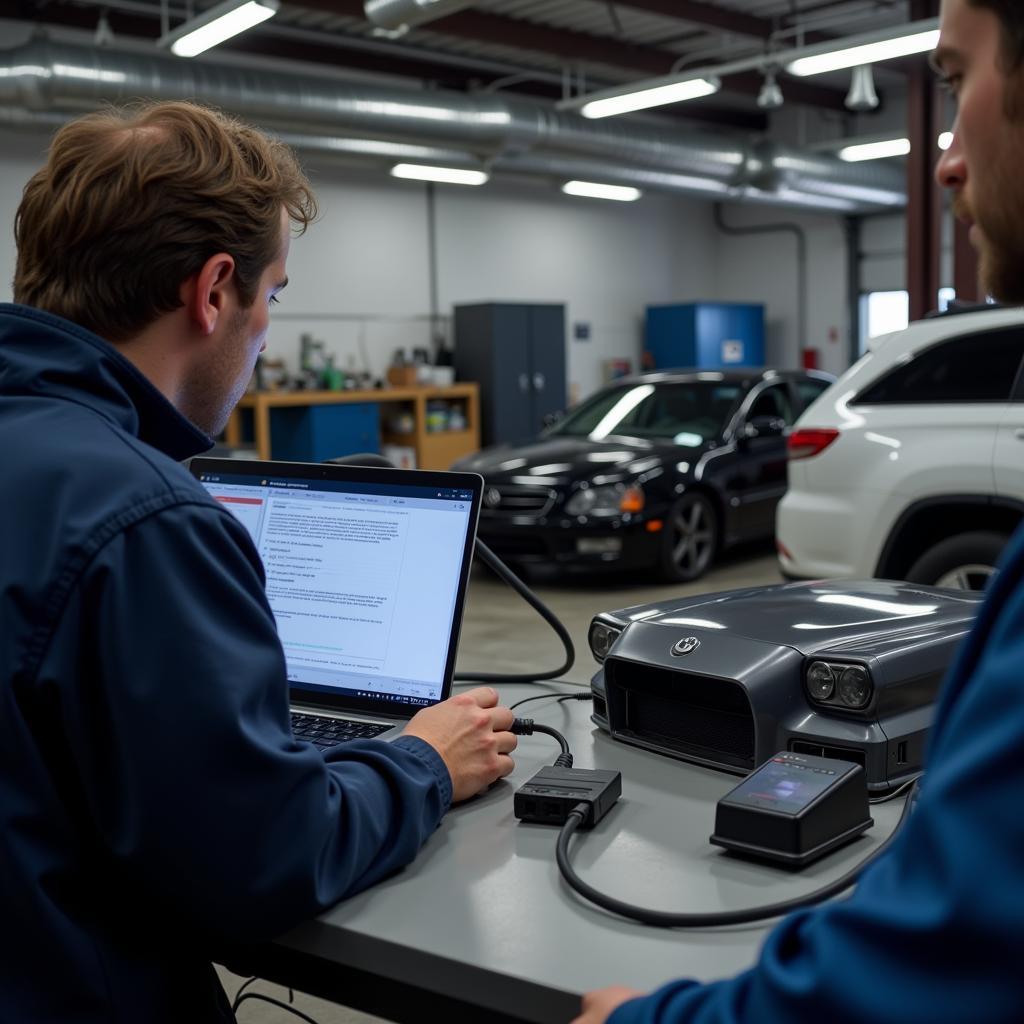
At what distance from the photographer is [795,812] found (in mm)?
1208

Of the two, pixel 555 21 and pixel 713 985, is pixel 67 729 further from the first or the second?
pixel 555 21

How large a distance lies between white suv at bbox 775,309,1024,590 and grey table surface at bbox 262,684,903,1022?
127 inches

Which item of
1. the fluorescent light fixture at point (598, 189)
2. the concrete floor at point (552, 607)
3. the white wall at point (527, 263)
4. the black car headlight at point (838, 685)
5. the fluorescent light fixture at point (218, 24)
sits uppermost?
the fluorescent light fixture at point (218, 24)

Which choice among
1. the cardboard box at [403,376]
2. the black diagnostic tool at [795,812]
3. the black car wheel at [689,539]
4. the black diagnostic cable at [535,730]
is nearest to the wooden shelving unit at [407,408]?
the cardboard box at [403,376]

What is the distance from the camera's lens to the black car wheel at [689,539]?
6984 millimetres

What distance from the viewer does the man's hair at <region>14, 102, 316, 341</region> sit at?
3.94ft

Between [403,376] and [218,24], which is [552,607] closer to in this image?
[218,24]

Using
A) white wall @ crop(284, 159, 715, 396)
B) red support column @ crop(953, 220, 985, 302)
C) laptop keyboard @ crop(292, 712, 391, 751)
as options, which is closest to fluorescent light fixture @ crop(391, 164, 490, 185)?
white wall @ crop(284, 159, 715, 396)

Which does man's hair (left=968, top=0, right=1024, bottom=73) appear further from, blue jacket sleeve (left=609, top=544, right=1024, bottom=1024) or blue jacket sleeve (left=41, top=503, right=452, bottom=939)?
blue jacket sleeve (left=41, top=503, right=452, bottom=939)

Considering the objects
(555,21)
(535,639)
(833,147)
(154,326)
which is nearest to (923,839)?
(154,326)

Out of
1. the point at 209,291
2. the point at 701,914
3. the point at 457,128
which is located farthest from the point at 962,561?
the point at 457,128

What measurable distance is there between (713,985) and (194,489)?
61 centimetres

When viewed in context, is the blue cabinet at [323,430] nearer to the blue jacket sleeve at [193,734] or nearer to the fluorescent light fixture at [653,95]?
the fluorescent light fixture at [653,95]

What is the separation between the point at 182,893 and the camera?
105 centimetres
